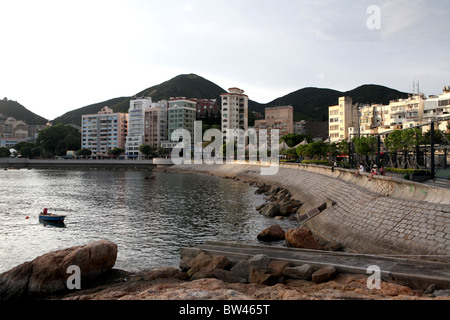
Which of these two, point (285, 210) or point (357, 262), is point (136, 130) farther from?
point (357, 262)

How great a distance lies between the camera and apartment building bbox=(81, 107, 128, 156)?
185000mm

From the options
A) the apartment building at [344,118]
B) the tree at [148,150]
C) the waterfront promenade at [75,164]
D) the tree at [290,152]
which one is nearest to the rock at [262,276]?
the tree at [290,152]

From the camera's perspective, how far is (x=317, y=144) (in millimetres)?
75875

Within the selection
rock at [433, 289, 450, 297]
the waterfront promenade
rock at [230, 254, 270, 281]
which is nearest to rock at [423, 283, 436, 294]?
rock at [433, 289, 450, 297]

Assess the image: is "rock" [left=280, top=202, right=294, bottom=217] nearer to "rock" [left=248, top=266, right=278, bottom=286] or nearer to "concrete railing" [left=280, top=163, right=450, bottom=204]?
"concrete railing" [left=280, top=163, right=450, bottom=204]

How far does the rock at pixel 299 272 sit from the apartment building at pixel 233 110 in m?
150

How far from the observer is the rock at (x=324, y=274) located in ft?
42.6

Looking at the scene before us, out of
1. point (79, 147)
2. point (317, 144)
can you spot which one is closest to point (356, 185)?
point (317, 144)

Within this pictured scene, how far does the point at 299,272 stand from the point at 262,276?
5.15ft

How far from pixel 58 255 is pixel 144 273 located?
421 centimetres

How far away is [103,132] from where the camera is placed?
188m

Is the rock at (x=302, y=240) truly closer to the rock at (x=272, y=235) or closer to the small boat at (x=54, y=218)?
the rock at (x=272, y=235)

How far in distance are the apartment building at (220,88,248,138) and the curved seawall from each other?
131757 millimetres

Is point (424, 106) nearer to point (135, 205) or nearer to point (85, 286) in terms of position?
point (135, 205)
